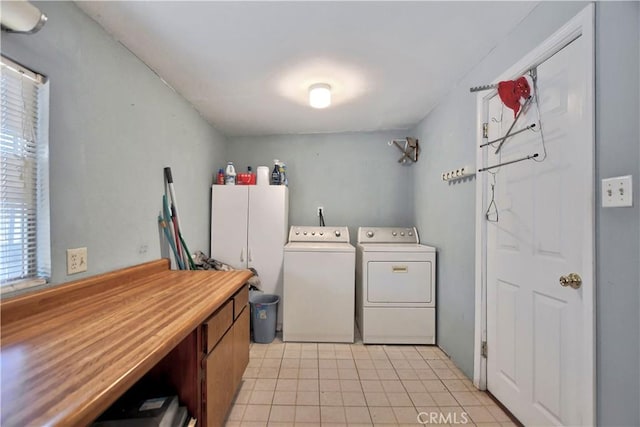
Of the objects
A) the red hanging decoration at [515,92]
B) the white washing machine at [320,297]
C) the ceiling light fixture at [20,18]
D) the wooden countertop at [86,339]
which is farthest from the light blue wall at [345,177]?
the ceiling light fixture at [20,18]

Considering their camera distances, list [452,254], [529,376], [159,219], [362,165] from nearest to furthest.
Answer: [529,376] < [159,219] < [452,254] < [362,165]

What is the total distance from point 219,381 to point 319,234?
5.99 feet

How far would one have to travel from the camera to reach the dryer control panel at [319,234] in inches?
112

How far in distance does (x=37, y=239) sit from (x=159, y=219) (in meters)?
0.74

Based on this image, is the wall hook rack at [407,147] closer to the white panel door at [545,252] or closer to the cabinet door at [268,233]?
the white panel door at [545,252]

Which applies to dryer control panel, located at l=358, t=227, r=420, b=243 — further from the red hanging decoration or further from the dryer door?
the red hanging decoration

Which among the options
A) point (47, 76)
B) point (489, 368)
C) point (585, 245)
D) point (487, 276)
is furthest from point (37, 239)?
point (489, 368)

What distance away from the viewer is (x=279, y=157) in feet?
10.2

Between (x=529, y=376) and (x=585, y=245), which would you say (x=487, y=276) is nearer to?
(x=529, y=376)

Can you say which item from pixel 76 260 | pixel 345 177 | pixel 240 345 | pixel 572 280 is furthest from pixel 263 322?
pixel 572 280

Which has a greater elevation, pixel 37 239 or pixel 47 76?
pixel 47 76

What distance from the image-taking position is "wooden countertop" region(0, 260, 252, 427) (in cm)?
53

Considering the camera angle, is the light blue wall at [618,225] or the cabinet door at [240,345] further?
the cabinet door at [240,345]

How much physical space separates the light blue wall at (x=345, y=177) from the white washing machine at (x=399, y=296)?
795 millimetres
